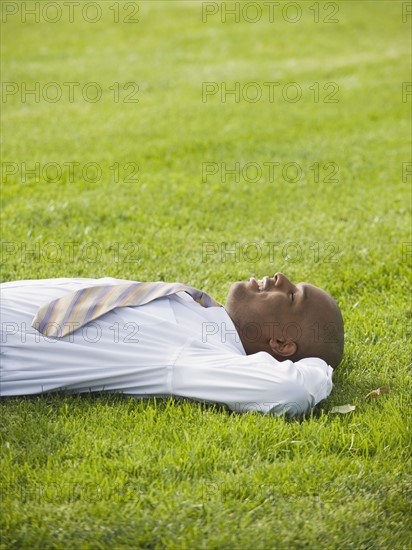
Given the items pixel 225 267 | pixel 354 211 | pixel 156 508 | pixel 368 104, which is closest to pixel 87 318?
pixel 156 508

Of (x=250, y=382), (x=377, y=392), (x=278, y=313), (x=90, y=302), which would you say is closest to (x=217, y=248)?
(x=278, y=313)

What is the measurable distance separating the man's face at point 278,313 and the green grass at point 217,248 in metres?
0.35

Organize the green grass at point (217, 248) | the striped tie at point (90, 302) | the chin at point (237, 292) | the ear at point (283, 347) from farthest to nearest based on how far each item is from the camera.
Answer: the chin at point (237, 292) → the ear at point (283, 347) → the striped tie at point (90, 302) → the green grass at point (217, 248)

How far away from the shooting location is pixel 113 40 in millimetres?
14391

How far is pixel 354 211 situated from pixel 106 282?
317cm

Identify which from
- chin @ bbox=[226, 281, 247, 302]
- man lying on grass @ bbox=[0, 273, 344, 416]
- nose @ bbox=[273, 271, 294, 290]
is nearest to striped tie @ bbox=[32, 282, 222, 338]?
man lying on grass @ bbox=[0, 273, 344, 416]

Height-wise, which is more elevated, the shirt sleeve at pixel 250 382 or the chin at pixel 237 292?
the chin at pixel 237 292

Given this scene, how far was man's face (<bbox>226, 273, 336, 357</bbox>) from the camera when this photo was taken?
3957mm

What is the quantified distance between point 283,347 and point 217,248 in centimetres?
210

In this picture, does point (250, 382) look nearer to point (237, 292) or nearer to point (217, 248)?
point (237, 292)

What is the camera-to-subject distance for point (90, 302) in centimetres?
389

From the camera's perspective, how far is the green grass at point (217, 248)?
2986 millimetres

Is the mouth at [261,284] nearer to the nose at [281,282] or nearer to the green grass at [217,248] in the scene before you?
the nose at [281,282]

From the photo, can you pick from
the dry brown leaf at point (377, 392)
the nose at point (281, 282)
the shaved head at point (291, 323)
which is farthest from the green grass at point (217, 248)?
the nose at point (281, 282)
